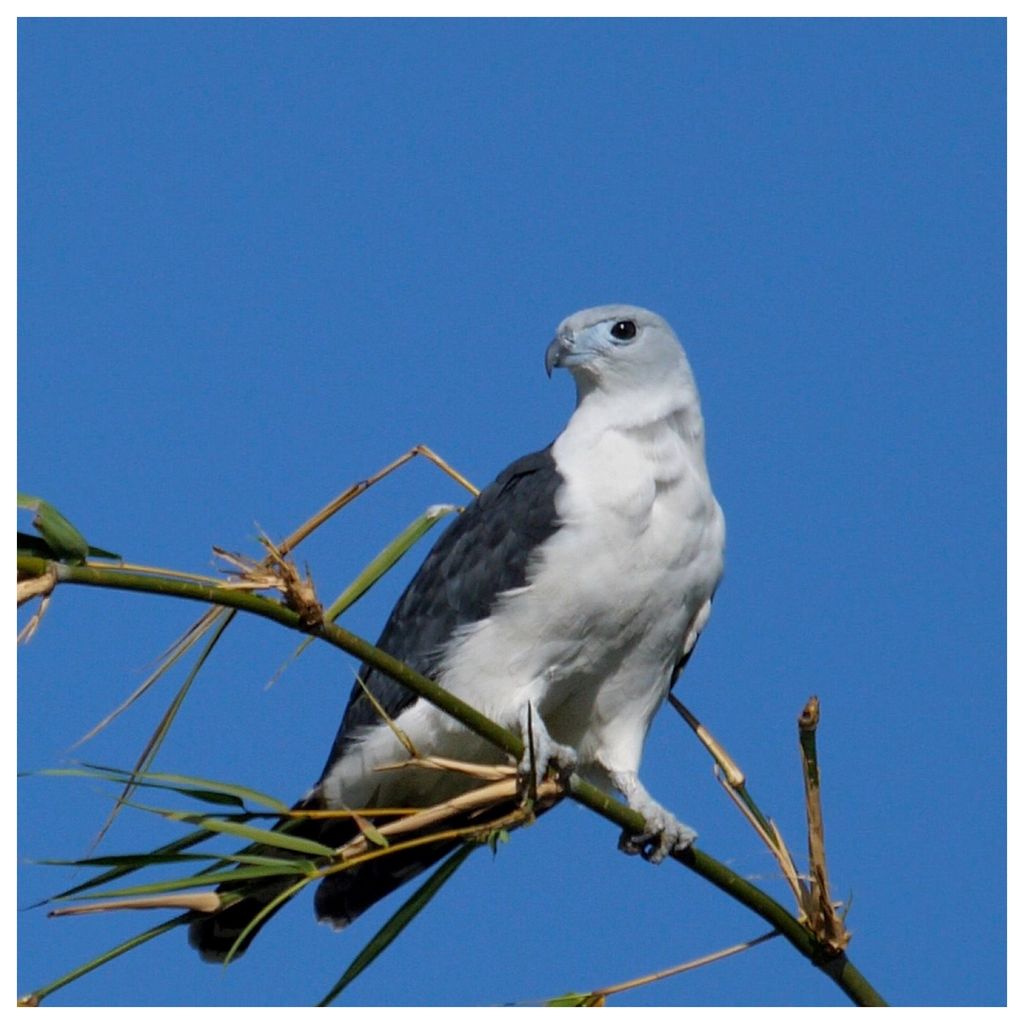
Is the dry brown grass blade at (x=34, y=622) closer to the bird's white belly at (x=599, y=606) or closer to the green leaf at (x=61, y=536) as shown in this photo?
the green leaf at (x=61, y=536)

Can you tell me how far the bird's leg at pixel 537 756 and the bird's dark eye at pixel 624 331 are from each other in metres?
1.31

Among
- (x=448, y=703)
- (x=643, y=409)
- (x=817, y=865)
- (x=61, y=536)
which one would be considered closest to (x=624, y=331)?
(x=643, y=409)

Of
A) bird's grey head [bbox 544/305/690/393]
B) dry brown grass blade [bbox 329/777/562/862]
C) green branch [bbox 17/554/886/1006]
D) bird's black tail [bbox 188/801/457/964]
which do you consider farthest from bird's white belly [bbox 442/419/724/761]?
dry brown grass blade [bbox 329/777/562/862]

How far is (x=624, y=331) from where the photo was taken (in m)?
5.60

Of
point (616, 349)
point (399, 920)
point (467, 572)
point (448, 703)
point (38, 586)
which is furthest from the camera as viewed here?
point (616, 349)

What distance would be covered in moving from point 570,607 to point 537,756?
1088 mm

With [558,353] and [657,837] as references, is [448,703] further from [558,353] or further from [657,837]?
[558,353]

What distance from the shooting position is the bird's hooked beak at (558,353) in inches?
218

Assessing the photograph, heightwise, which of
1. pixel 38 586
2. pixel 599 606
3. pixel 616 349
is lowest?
pixel 38 586

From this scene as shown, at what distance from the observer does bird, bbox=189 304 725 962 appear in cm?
514

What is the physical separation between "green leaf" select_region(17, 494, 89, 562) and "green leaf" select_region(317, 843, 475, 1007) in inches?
50.6

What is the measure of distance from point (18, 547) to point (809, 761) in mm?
1778

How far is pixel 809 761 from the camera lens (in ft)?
12.0
